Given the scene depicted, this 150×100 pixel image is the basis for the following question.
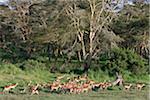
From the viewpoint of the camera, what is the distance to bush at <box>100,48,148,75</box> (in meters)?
23.5

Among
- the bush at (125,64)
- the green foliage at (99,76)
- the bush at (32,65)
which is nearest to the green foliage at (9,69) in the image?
A: the bush at (32,65)

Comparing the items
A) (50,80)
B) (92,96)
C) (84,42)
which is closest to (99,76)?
(50,80)

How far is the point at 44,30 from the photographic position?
29.1 metres

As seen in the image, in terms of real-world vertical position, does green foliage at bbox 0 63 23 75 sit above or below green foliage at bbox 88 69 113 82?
above

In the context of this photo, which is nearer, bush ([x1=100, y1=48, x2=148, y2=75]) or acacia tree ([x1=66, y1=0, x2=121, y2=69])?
bush ([x1=100, y1=48, x2=148, y2=75])

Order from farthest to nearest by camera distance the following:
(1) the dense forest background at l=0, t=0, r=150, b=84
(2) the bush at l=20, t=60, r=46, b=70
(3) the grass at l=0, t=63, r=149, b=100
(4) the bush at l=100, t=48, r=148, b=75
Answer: (2) the bush at l=20, t=60, r=46, b=70 → (1) the dense forest background at l=0, t=0, r=150, b=84 → (4) the bush at l=100, t=48, r=148, b=75 → (3) the grass at l=0, t=63, r=149, b=100

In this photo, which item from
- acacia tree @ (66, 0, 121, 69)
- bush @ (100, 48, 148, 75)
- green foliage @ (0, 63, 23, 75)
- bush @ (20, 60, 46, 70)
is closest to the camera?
green foliage @ (0, 63, 23, 75)

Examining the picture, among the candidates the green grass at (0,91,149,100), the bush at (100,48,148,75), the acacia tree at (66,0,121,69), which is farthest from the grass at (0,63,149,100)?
the acacia tree at (66,0,121,69)

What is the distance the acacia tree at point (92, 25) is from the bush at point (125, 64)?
2853mm

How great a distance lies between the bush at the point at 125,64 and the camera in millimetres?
23547

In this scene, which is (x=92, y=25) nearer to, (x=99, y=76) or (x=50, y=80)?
(x=99, y=76)

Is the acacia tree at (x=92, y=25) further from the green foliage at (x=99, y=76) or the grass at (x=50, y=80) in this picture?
the grass at (x=50, y=80)

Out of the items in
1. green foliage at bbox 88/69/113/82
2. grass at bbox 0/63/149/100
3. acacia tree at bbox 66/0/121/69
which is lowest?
green foliage at bbox 88/69/113/82

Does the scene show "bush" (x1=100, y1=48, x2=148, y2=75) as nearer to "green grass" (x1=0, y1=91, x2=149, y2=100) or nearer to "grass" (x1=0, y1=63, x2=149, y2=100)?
"grass" (x1=0, y1=63, x2=149, y2=100)
